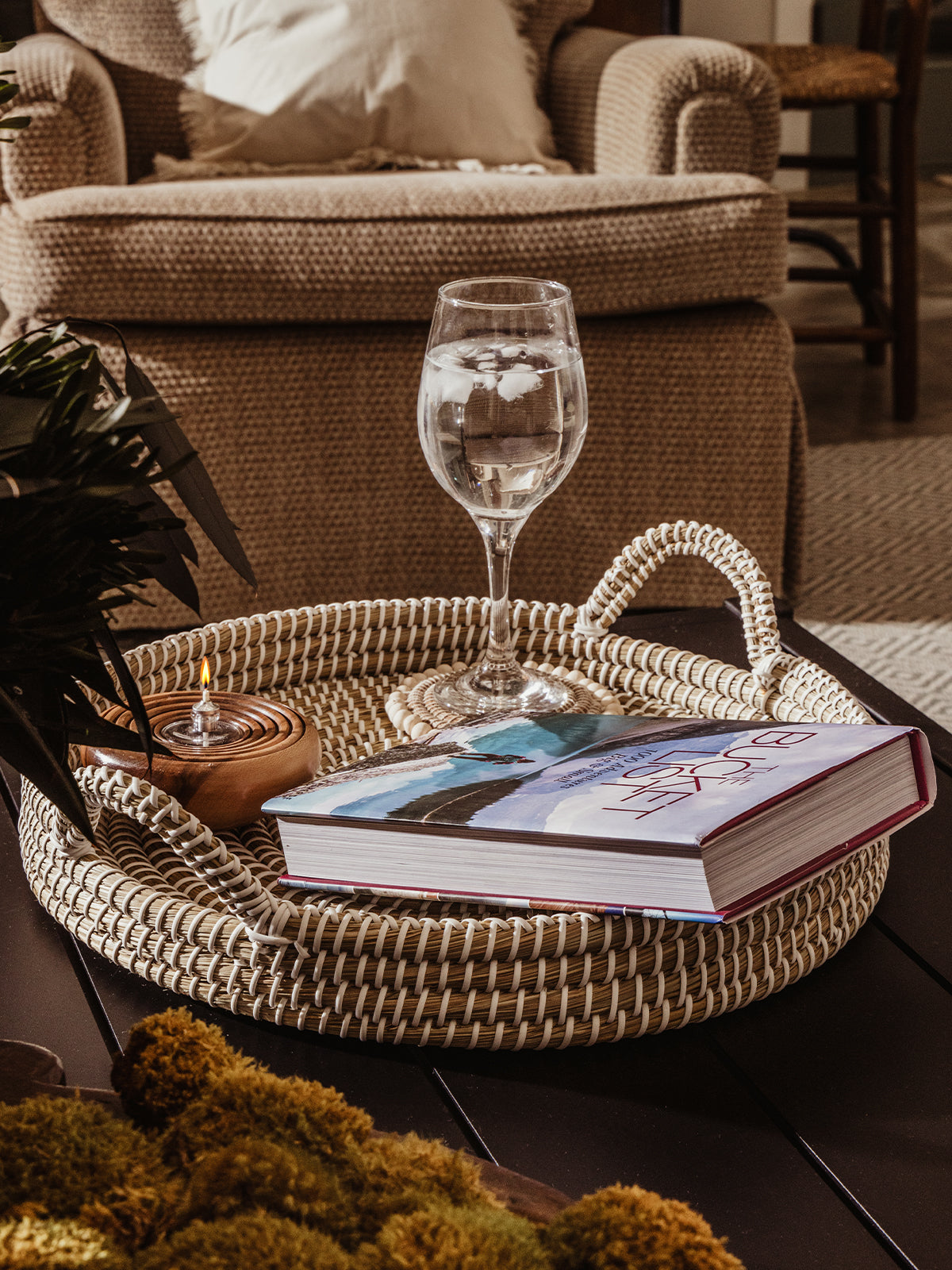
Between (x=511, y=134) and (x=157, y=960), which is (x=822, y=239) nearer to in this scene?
(x=511, y=134)

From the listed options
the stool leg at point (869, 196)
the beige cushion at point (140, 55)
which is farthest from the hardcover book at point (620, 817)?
the stool leg at point (869, 196)

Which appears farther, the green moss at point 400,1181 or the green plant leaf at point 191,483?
the green plant leaf at point 191,483

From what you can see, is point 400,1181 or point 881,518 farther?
point 881,518

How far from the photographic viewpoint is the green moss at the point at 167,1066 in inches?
13.5

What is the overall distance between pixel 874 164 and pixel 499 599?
240 centimetres

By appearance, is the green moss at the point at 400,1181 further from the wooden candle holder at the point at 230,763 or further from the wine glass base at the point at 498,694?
the wine glass base at the point at 498,694

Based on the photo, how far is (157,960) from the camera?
0.53m

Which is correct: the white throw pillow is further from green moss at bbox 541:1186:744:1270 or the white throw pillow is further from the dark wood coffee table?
green moss at bbox 541:1186:744:1270

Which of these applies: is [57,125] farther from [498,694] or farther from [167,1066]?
[167,1066]

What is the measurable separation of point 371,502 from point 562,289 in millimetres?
1016

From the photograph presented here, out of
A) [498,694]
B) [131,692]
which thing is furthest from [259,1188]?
[498,694]

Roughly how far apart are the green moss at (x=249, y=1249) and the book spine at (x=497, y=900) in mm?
244

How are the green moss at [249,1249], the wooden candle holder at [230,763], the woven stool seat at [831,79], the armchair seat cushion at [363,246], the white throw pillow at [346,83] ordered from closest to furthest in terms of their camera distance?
the green moss at [249,1249], the wooden candle holder at [230,763], the armchair seat cushion at [363,246], the white throw pillow at [346,83], the woven stool seat at [831,79]

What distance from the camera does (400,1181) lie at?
311 mm
